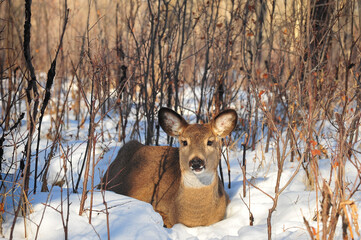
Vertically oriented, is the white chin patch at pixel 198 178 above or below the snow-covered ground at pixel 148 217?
above

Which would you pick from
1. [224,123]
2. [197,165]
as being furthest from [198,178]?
[224,123]

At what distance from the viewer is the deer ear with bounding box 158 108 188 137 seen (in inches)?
163

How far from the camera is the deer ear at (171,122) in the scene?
4153 mm

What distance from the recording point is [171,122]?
4.21m

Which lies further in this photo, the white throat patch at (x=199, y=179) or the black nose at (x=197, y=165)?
the white throat patch at (x=199, y=179)

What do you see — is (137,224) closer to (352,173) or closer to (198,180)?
(198,180)

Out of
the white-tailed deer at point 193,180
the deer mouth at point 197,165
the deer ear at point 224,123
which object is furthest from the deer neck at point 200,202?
the deer ear at point 224,123

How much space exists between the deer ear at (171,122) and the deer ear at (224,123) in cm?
31

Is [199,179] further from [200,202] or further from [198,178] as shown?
[200,202]

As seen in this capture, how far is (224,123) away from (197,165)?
633 millimetres

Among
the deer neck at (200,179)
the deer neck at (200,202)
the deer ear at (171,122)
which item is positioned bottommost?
the deer neck at (200,202)

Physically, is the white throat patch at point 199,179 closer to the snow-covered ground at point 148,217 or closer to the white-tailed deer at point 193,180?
the white-tailed deer at point 193,180

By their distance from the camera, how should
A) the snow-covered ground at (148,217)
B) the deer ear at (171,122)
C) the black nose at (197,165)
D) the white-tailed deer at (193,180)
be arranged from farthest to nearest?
the deer ear at (171,122) → the white-tailed deer at (193,180) → the black nose at (197,165) → the snow-covered ground at (148,217)

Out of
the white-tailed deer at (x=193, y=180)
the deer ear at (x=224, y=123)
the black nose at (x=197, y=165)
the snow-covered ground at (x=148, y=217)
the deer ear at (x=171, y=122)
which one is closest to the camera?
the snow-covered ground at (x=148, y=217)
